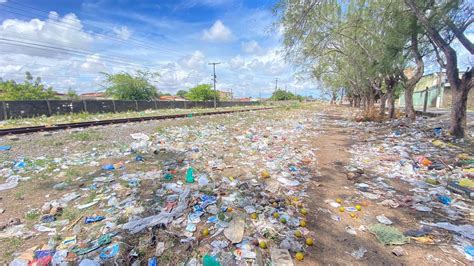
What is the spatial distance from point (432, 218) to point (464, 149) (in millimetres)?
3854

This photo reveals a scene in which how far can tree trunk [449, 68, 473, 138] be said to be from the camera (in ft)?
19.0

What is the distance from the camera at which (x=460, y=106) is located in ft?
19.3

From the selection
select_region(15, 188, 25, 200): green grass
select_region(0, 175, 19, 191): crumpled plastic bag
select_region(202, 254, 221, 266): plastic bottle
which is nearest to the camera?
select_region(202, 254, 221, 266): plastic bottle

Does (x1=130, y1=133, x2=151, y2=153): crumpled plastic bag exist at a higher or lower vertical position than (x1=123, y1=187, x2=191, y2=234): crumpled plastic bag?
higher

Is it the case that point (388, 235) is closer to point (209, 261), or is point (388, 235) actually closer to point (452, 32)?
point (209, 261)

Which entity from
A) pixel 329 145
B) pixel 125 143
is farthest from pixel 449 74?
pixel 125 143

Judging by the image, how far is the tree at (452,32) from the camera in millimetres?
5379

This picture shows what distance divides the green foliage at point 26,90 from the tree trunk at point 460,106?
32.2m

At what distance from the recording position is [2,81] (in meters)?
25.9

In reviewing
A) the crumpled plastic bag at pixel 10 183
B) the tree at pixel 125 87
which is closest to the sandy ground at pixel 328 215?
the crumpled plastic bag at pixel 10 183

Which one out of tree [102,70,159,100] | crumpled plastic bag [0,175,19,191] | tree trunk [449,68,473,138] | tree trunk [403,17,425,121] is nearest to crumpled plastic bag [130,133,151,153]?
crumpled plastic bag [0,175,19,191]

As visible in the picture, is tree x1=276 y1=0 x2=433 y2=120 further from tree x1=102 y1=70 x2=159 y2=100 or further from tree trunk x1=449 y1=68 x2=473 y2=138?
tree x1=102 y1=70 x2=159 y2=100

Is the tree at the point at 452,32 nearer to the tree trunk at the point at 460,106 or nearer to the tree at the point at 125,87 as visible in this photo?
the tree trunk at the point at 460,106

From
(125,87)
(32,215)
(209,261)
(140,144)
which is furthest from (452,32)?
(125,87)
